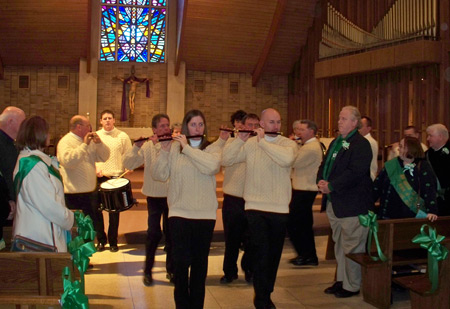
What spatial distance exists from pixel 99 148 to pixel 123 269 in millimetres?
1284

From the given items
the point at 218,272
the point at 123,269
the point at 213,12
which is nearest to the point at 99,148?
the point at 123,269

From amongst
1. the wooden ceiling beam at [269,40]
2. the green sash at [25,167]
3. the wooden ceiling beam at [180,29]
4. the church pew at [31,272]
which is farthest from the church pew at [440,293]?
the wooden ceiling beam at [180,29]

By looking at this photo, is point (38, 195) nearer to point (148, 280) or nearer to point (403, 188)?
point (148, 280)

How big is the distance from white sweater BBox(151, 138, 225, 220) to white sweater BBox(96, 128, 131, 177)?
2721 millimetres

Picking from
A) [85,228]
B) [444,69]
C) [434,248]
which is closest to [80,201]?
[85,228]

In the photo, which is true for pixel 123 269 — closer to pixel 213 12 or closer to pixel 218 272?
pixel 218 272

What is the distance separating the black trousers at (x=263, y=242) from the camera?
4.27m

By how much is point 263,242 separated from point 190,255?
0.68 meters

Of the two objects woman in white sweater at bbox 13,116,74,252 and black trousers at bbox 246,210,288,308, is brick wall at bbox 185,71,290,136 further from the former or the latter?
woman in white sweater at bbox 13,116,74,252

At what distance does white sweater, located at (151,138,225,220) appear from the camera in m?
3.80

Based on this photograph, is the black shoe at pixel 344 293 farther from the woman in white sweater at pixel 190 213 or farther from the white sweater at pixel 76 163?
the white sweater at pixel 76 163

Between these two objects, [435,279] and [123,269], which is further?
[123,269]

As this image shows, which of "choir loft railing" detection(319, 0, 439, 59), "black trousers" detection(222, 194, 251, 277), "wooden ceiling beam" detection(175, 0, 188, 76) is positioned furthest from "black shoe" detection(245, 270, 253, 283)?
"wooden ceiling beam" detection(175, 0, 188, 76)

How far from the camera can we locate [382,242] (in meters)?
4.71
